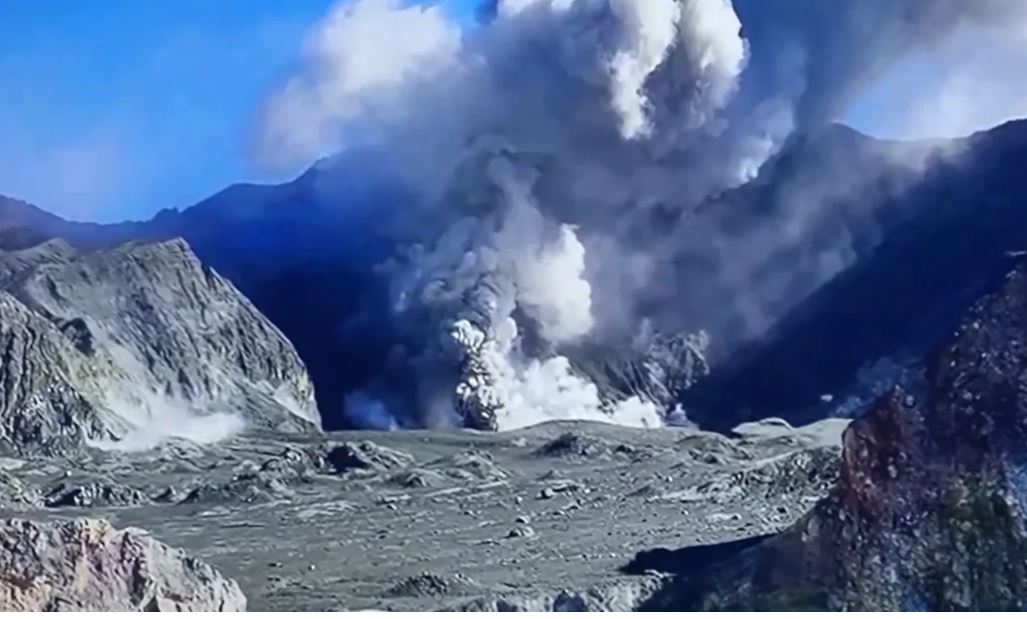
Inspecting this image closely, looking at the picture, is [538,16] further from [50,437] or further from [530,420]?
[50,437]

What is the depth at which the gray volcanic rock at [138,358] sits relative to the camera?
20.3 feet

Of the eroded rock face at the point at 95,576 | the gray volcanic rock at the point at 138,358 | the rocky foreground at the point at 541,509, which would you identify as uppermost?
the gray volcanic rock at the point at 138,358

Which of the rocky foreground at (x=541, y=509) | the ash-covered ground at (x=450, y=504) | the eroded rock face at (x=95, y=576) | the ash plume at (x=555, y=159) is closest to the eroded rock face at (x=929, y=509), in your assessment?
the rocky foreground at (x=541, y=509)

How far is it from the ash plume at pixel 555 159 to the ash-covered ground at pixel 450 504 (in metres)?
0.16

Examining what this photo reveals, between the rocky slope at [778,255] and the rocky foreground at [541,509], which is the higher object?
the rocky slope at [778,255]

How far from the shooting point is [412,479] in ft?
20.0

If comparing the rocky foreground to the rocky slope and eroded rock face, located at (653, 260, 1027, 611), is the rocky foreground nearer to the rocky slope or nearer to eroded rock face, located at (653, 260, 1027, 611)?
eroded rock face, located at (653, 260, 1027, 611)

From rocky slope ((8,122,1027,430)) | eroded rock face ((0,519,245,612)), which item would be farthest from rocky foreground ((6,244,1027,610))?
rocky slope ((8,122,1027,430))

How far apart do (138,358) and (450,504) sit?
1201 millimetres

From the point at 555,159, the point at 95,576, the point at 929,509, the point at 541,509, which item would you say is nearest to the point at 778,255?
the point at 555,159

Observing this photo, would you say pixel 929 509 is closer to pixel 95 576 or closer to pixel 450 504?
pixel 450 504

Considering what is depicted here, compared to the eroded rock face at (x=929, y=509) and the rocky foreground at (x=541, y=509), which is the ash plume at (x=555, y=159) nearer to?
the rocky foreground at (x=541, y=509)

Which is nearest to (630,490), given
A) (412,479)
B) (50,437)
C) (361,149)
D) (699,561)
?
(699,561)

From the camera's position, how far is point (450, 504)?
6047mm
